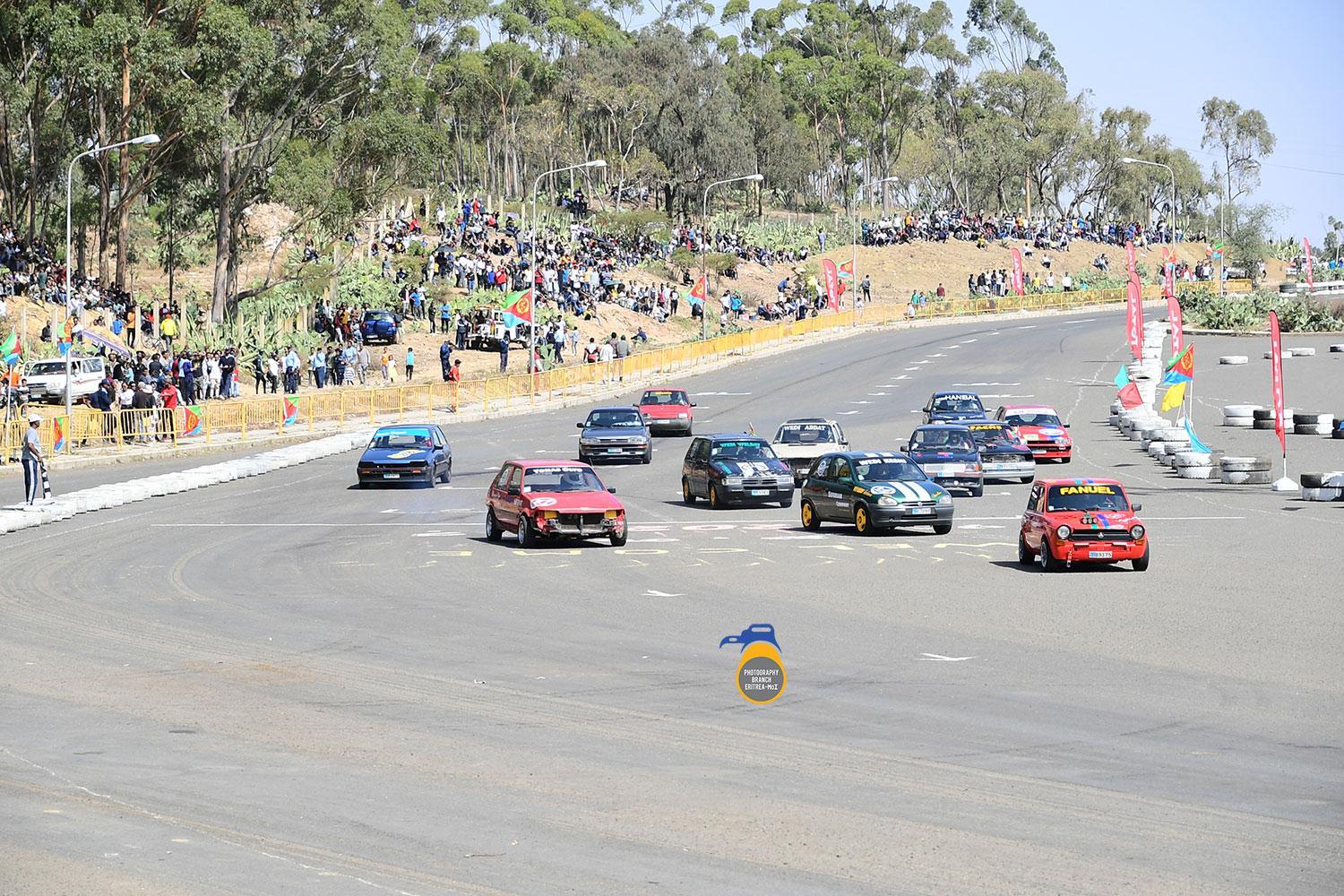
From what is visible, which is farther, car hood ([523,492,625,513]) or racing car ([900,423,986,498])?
racing car ([900,423,986,498])

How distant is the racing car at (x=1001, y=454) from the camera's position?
40.0 m

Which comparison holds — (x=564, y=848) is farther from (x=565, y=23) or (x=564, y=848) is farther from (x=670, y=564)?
(x=565, y=23)

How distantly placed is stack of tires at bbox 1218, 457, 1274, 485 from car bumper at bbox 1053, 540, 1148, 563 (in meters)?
14.7

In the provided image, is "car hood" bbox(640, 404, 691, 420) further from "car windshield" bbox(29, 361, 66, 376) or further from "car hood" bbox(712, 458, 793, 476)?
"car hood" bbox(712, 458, 793, 476)

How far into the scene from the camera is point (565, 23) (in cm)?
16275

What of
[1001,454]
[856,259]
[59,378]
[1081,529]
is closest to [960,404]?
[1001,454]

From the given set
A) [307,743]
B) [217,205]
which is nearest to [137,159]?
[217,205]

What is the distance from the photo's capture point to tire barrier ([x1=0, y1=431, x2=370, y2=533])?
1252 inches

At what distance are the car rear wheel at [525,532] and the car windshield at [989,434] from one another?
15540mm

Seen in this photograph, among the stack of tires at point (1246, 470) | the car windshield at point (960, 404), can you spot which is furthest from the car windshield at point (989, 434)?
the car windshield at point (960, 404)

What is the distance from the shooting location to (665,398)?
5497cm

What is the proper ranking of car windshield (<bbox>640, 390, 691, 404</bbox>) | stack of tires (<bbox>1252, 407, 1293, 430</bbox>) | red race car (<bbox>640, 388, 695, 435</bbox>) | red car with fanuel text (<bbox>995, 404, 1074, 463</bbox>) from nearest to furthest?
1. red car with fanuel text (<bbox>995, 404, 1074, 463</bbox>)
2. stack of tires (<bbox>1252, 407, 1293, 430</bbox>)
3. red race car (<bbox>640, 388, 695, 435</bbox>)
4. car windshield (<bbox>640, 390, 691, 404</bbox>)

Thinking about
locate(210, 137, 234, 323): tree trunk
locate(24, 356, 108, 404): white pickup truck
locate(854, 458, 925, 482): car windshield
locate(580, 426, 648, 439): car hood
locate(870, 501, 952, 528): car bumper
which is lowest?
locate(870, 501, 952, 528): car bumper

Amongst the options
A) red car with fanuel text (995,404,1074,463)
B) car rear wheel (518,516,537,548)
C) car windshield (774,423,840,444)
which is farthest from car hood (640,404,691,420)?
car rear wheel (518,516,537,548)
